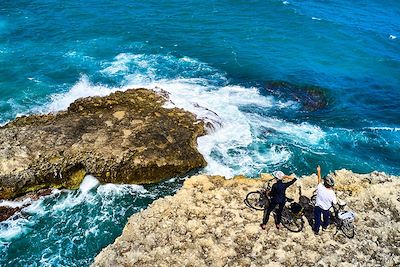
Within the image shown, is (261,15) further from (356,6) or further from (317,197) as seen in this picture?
(317,197)

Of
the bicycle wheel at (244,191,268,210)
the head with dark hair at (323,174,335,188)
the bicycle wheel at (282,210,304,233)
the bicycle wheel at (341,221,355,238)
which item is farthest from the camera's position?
the bicycle wheel at (244,191,268,210)

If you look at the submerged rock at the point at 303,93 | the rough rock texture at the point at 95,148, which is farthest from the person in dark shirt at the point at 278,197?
the submerged rock at the point at 303,93

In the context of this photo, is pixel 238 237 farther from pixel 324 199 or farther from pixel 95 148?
pixel 95 148

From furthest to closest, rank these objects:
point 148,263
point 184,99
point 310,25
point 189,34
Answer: point 310,25, point 189,34, point 184,99, point 148,263

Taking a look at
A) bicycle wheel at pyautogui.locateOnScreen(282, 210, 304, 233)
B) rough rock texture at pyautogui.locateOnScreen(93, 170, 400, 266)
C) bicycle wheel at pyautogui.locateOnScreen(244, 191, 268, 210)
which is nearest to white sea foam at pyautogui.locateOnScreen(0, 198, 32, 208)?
rough rock texture at pyautogui.locateOnScreen(93, 170, 400, 266)

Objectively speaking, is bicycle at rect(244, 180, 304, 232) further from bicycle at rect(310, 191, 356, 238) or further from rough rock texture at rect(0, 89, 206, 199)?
rough rock texture at rect(0, 89, 206, 199)

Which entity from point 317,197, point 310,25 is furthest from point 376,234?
point 310,25
